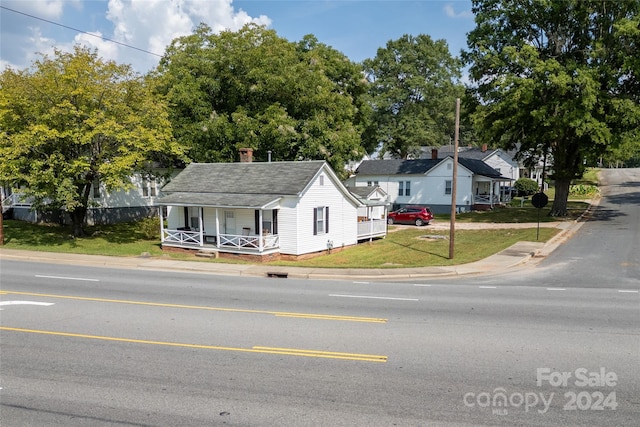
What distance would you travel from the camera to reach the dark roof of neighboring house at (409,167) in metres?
48.2

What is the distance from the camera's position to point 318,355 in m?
8.72

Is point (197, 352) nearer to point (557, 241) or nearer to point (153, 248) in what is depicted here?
point (153, 248)

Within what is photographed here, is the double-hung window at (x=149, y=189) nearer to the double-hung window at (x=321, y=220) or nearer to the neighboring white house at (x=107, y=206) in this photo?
the neighboring white house at (x=107, y=206)

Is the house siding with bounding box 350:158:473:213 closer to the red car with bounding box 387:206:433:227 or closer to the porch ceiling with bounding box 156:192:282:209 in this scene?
the red car with bounding box 387:206:433:227

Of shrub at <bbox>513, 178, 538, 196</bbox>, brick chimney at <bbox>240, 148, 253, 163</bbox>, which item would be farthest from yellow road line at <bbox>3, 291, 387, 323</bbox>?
shrub at <bbox>513, 178, 538, 196</bbox>

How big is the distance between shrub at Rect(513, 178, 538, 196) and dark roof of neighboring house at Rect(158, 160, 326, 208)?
4548 cm

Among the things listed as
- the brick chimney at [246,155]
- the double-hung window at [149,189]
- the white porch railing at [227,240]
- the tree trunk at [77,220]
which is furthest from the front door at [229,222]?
the double-hung window at [149,189]

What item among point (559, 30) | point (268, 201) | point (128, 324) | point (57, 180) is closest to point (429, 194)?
point (559, 30)

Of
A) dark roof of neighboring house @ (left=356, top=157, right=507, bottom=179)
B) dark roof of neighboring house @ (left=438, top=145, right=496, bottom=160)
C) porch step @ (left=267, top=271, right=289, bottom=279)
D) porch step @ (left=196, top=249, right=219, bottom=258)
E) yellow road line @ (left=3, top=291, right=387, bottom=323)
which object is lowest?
porch step @ (left=267, top=271, right=289, bottom=279)

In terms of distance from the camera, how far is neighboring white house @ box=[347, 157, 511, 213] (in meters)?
47.0

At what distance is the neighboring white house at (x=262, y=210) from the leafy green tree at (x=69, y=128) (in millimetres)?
3794

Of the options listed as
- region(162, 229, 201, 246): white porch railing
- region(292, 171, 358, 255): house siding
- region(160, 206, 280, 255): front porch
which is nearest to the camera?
region(160, 206, 280, 255): front porch

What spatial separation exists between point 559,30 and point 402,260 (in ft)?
87.3

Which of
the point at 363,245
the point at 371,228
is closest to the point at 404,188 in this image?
the point at 371,228
